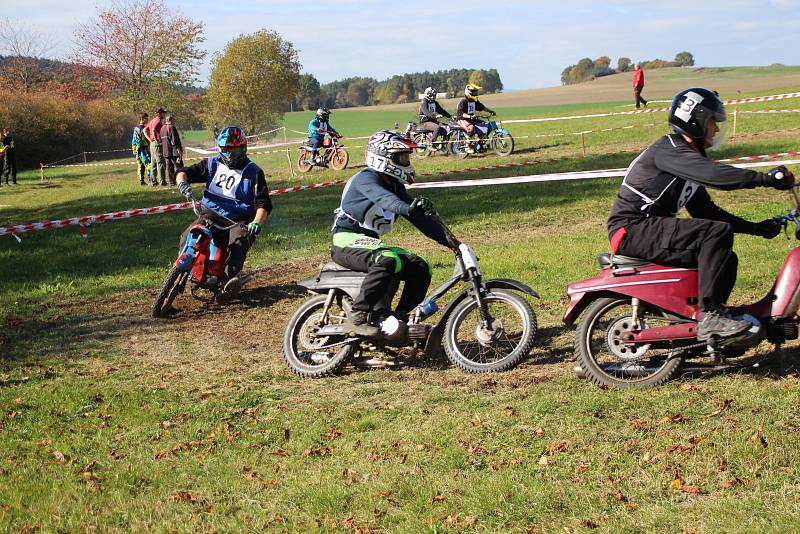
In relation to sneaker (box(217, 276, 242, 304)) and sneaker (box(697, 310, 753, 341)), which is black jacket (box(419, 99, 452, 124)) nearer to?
sneaker (box(217, 276, 242, 304))

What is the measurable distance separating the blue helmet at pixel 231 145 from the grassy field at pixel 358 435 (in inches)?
64.4

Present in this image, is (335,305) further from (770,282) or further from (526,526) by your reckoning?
(770,282)

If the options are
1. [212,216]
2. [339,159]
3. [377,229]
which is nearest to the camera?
[377,229]

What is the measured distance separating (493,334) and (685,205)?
1.73m

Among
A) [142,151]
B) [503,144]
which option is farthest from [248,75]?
[503,144]

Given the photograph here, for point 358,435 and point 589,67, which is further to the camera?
point 589,67

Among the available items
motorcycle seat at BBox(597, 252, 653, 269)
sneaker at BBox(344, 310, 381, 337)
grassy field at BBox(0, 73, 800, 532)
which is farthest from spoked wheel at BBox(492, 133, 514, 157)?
motorcycle seat at BBox(597, 252, 653, 269)

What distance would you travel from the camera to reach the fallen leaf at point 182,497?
4.87 metres

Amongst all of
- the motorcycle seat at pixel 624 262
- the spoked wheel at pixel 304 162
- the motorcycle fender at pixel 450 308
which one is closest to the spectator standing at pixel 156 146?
the spoked wheel at pixel 304 162

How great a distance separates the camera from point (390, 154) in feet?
22.7

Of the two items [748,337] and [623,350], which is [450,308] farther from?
[748,337]

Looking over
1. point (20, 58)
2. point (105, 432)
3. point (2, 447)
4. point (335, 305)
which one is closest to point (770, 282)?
point (335, 305)

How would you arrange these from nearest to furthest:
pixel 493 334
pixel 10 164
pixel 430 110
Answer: pixel 493 334 → pixel 430 110 → pixel 10 164

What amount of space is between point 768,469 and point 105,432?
4.27m
